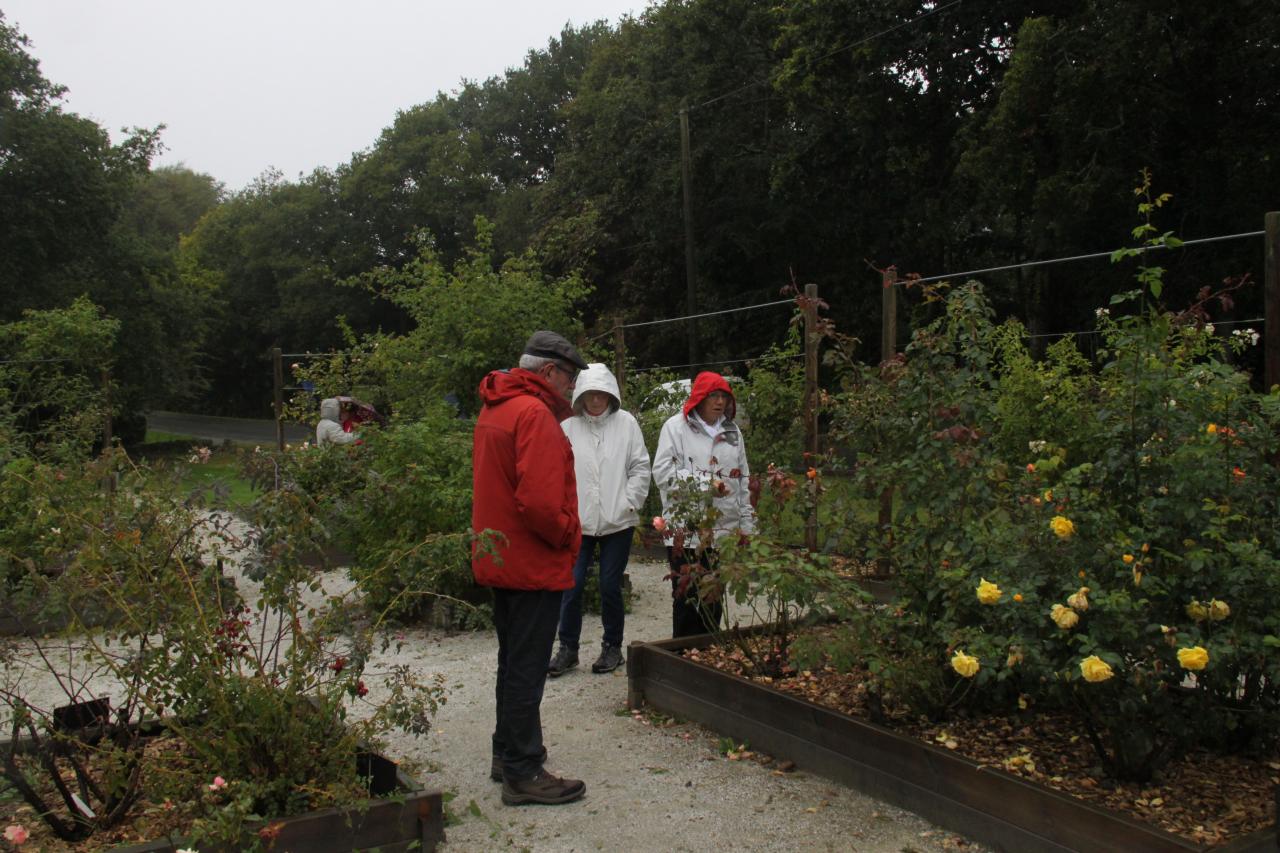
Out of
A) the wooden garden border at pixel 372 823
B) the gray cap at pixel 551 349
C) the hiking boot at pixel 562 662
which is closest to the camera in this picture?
the wooden garden border at pixel 372 823

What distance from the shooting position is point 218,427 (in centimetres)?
4850

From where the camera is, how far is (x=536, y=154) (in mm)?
47125

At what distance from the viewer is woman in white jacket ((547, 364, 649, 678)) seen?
19.5 feet

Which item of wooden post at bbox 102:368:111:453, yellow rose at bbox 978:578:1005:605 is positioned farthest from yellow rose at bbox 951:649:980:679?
wooden post at bbox 102:368:111:453

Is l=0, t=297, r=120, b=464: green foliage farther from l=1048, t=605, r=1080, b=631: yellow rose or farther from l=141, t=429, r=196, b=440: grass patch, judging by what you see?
l=141, t=429, r=196, b=440: grass patch

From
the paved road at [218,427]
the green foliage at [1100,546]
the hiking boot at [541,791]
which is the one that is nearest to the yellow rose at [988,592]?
the green foliage at [1100,546]

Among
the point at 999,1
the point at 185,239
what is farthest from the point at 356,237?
the point at 999,1

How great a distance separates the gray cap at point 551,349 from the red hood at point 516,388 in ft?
0.31

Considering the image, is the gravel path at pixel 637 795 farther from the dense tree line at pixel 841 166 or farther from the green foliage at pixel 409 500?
the dense tree line at pixel 841 166

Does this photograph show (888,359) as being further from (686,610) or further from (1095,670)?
(1095,670)

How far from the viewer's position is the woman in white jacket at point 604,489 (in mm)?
5957

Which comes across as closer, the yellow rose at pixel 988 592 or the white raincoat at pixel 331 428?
the yellow rose at pixel 988 592

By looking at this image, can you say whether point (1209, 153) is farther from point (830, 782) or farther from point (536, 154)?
point (536, 154)

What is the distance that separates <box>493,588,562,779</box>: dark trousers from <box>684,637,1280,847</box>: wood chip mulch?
3.82 feet
